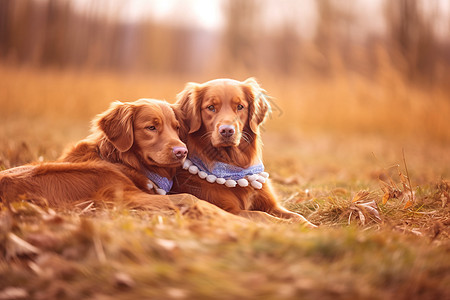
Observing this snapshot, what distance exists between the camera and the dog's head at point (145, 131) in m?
3.38

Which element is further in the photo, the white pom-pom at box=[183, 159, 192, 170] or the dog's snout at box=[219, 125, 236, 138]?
the white pom-pom at box=[183, 159, 192, 170]

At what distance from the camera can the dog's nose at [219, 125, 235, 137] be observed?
3.36 m

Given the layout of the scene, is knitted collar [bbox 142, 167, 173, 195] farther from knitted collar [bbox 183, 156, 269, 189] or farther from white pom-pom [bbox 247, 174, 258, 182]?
white pom-pom [bbox 247, 174, 258, 182]

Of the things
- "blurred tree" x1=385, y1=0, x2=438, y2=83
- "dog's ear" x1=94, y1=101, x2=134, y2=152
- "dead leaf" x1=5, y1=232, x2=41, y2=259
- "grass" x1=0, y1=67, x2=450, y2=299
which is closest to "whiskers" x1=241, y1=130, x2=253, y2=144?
"grass" x1=0, y1=67, x2=450, y2=299

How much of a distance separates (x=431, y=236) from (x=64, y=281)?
7.58 feet

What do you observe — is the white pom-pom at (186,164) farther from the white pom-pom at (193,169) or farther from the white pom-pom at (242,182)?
the white pom-pom at (242,182)

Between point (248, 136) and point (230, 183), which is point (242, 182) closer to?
point (230, 183)

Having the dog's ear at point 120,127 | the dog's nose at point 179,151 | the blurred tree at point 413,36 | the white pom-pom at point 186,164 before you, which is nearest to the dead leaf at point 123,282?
the dog's nose at point 179,151

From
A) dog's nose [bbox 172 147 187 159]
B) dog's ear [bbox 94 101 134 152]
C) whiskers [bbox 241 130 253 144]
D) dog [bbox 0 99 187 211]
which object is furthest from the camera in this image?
whiskers [bbox 241 130 253 144]

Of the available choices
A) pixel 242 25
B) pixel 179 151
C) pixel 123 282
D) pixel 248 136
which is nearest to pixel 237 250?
pixel 123 282

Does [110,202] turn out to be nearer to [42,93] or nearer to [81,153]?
[81,153]

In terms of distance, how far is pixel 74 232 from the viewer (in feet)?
7.26

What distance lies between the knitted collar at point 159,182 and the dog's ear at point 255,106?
2.96ft

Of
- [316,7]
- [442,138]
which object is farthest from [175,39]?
[442,138]
